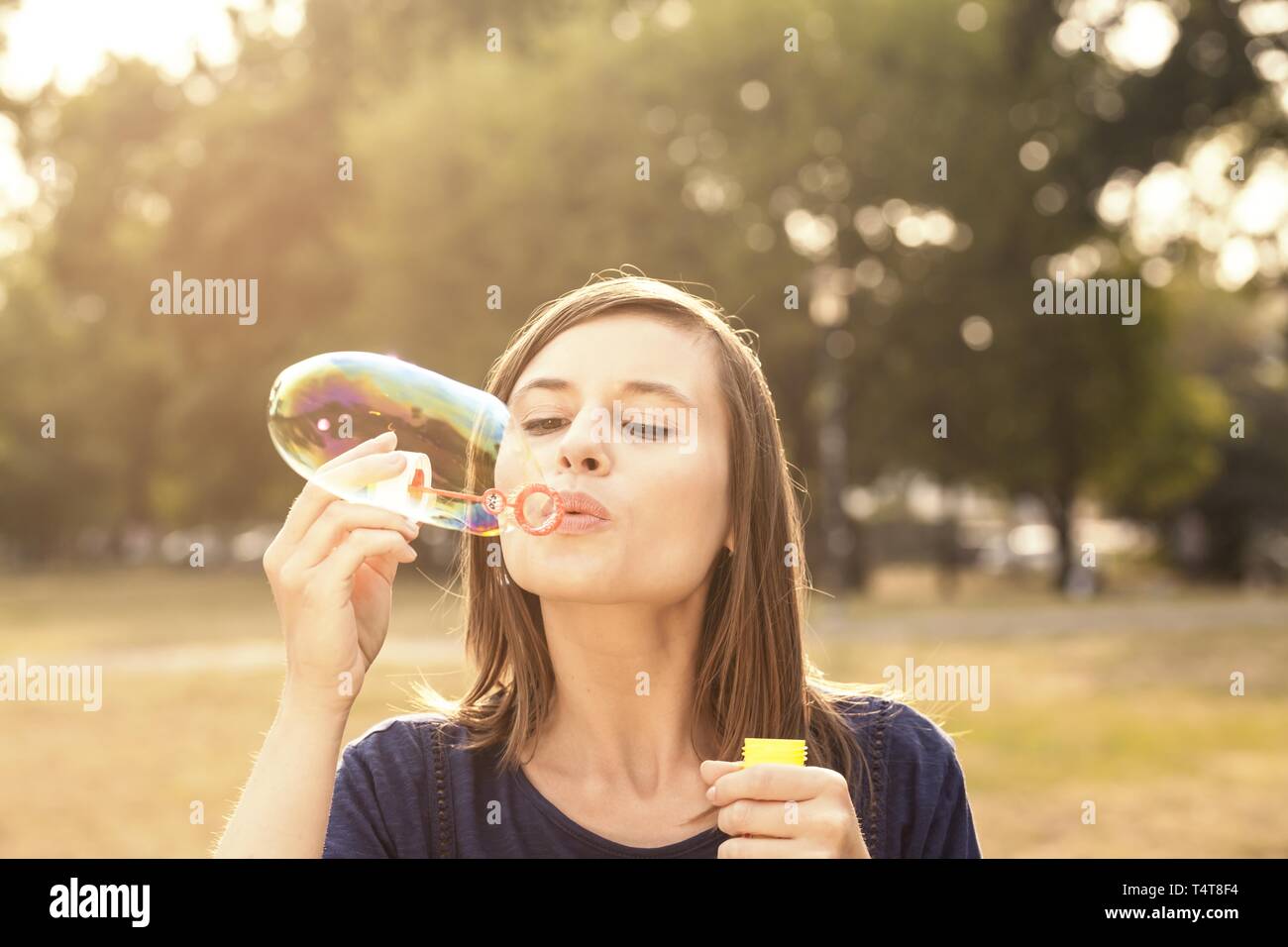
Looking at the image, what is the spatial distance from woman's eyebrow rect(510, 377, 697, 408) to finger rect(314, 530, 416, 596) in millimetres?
434

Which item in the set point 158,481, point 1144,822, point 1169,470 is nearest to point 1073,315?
point 1169,470

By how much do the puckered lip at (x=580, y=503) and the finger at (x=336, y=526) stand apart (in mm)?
296

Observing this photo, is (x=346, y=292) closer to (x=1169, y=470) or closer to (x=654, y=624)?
(x=1169, y=470)

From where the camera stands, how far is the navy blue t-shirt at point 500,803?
2.61 metres

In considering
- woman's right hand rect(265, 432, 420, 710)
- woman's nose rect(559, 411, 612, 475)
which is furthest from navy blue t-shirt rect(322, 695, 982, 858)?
woman's nose rect(559, 411, 612, 475)

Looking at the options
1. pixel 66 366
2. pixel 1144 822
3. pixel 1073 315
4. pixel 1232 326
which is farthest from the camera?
pixel 1232 326

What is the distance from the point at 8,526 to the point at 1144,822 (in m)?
53.5

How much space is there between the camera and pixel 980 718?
14.1m
